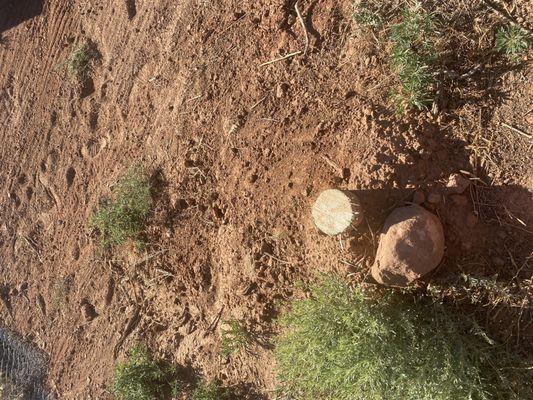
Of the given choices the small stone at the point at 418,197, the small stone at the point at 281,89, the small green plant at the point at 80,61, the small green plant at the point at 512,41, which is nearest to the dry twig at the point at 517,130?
the small green plant at the point at 512,41

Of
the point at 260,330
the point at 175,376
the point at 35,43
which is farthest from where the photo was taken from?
the point at 35,43

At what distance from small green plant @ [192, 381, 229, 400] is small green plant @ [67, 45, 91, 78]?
3.28 meters

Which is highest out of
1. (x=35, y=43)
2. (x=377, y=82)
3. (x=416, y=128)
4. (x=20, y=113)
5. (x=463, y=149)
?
(x=35, y=43)

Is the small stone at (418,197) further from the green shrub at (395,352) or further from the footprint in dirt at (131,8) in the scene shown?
the footprint in dirt at (131,8)

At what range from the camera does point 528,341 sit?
309 cm

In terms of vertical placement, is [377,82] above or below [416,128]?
above

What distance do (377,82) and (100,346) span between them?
3.53m

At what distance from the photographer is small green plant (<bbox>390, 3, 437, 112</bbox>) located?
3279mm

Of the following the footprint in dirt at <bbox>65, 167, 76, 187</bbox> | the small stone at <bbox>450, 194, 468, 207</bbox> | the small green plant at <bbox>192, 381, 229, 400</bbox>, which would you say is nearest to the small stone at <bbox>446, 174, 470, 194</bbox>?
the small stone at <bbox>450, 194, 468, 207</bbox>

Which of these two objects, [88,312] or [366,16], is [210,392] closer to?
[88,312]

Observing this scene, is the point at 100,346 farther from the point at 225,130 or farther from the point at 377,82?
the point at 377,82

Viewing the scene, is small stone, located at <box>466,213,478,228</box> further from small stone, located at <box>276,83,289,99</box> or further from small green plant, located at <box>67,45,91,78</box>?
small green plant, located at <box>67,45,91,78</box>

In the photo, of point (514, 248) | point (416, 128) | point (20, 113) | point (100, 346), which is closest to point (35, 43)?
point (20, 113)

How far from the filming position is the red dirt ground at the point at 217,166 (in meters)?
3.22
